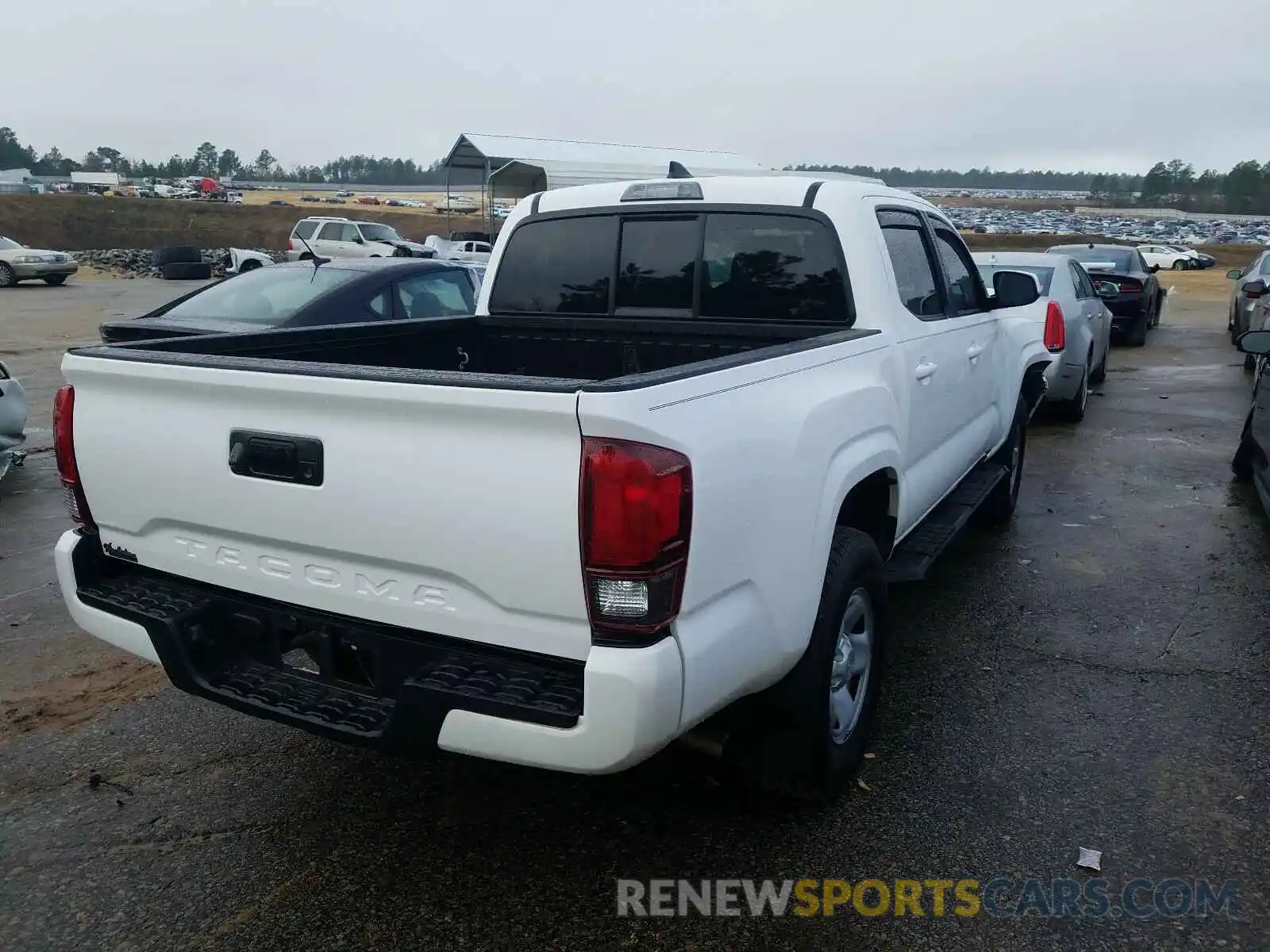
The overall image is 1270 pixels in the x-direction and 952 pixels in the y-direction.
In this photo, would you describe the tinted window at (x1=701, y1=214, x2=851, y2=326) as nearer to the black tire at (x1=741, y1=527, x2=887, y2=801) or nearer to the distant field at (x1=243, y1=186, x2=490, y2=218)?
the black tire at (x1=741, y1=527, x2=887, y2=801)

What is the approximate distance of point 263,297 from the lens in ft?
26.8

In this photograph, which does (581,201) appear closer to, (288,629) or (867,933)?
(288,629)

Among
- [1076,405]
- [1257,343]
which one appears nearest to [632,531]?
[1257,343]

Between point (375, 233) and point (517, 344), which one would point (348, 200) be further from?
point (517, 344)

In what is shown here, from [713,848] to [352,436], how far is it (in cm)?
167

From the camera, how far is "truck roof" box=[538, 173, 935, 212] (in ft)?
13.0

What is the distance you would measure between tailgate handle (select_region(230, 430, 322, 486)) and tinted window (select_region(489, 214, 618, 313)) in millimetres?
1968

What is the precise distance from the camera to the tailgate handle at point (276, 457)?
8.71 ft

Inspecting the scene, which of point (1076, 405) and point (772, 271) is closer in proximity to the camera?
point (772, 271)

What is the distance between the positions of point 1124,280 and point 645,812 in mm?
15059

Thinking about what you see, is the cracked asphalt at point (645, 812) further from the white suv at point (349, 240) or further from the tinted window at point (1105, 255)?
the white suv at point (349, 240)

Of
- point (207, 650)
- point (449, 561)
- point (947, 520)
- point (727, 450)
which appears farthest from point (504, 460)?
point (947, 520)

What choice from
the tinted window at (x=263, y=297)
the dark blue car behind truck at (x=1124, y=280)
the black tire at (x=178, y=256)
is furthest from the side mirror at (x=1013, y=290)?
the black tire at (x=178, y=256)

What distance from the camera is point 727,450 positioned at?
253 cm
